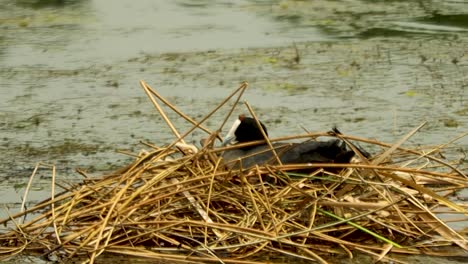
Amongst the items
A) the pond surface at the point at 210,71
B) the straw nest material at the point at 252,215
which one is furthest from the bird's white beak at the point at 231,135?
the pond surface at the point at 210,71

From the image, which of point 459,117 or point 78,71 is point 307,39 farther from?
point 459,117

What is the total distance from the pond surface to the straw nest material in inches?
40.5

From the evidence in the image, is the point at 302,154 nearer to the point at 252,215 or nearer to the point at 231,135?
the point at 252,215

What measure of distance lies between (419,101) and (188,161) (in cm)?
376

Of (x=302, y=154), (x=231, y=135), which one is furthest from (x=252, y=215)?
(x=231, y=135)

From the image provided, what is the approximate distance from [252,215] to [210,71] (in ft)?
16.4

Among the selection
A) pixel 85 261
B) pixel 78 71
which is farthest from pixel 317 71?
pixel 85 261

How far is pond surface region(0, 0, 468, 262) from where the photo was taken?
8.22 meters

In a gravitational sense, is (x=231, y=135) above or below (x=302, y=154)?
below

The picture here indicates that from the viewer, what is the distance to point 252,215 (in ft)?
18.0

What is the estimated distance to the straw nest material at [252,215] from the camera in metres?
5.29

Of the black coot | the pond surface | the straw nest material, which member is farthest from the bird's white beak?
the pond surface

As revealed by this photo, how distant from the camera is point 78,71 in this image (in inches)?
416

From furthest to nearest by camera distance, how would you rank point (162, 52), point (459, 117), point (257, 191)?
point (162, 52), point (459, 117), point (257, 191)
